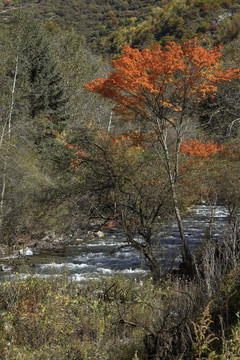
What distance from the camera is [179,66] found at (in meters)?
8.43

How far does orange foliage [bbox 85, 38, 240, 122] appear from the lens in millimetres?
8500

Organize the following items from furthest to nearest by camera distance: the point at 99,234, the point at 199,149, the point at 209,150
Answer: the point at 99,234, the point at 209,150, the point at 199,149

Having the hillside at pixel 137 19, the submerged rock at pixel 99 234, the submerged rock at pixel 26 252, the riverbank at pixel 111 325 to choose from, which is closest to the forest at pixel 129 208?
the riverbank at pixel 111 325

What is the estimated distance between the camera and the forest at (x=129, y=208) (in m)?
3.43

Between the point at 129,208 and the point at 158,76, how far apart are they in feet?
12.7

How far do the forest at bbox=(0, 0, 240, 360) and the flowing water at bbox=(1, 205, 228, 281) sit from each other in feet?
1.59

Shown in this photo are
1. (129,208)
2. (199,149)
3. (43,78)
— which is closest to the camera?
(129,208)

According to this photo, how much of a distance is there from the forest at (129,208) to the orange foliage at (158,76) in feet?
0.12

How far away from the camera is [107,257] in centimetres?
1142

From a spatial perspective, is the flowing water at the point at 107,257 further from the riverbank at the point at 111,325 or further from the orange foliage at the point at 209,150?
the riverbank at the point at 111,325

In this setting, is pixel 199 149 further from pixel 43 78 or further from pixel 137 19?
pixel 137 19

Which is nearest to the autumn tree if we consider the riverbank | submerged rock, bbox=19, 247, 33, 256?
the riverbank

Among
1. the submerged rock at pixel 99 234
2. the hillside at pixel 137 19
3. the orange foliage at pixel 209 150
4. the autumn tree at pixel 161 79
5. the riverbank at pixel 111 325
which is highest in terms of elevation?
the hillside at pixel 137 19

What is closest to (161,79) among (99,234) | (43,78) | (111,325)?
(111,325)
